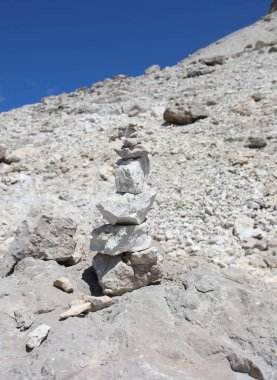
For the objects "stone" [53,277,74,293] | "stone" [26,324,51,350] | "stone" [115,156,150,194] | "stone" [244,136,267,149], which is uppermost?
"stone" [244,136,267,149]

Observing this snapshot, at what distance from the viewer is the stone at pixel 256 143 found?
13.9m

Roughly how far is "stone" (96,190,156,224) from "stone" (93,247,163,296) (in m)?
0.64

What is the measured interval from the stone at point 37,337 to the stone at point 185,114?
12965 mm

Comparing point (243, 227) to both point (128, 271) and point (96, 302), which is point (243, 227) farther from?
point (96, 302)

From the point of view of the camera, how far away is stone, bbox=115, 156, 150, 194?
7.37 m

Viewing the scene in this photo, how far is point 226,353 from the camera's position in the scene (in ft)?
18.7

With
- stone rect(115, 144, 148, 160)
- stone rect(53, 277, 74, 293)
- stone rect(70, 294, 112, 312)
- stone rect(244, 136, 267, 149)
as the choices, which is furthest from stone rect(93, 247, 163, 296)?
stone rect(244, 136, 267, 149)

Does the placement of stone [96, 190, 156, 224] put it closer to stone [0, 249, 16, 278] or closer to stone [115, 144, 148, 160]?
stone [115, 144, 148, 160]

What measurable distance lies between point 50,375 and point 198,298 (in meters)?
2.94

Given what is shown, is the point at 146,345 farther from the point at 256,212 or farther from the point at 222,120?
the point at 222,120

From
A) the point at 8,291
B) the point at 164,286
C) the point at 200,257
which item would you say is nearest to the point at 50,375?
the point at 8,291

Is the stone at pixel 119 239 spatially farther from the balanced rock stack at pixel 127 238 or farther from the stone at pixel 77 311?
the stone at pixel 77 311

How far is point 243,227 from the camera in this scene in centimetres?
1030

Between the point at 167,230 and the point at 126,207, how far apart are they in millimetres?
3474
